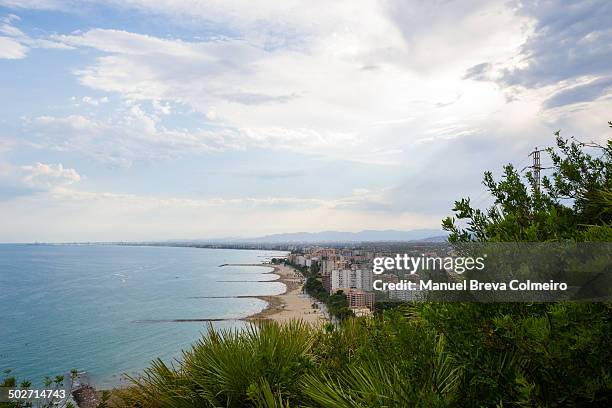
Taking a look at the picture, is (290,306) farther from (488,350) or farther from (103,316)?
(488,350)

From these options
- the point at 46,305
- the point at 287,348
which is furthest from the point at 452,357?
the point at 46,305

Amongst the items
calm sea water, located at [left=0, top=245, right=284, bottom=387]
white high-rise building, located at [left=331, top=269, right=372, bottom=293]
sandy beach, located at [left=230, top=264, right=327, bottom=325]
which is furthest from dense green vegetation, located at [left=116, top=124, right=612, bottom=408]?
white high-rise building, located at [left=331, top=269, right=372, bottom=293]

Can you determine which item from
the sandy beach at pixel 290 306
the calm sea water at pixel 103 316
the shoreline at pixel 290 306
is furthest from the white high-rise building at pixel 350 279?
the calm sea water at pixel 103 316

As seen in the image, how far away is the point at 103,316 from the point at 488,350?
46.9m

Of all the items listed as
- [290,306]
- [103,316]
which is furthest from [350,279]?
[103,316]

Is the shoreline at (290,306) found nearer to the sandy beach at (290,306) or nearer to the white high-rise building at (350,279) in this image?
the sandy beach at (290,306)

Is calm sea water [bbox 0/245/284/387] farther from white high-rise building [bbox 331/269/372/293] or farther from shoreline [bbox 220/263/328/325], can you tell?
white high-rise building [bbox 331/269/372/293]

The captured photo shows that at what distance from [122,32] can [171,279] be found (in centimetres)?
5180

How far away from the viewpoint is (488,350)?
1.78m

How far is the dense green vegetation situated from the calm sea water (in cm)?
1465

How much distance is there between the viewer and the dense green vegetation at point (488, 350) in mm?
1538

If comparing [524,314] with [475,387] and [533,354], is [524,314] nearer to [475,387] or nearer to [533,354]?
[533,354]

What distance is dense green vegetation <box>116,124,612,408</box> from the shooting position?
1538 millimetres

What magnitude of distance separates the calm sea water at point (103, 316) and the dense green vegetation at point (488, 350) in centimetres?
1465
